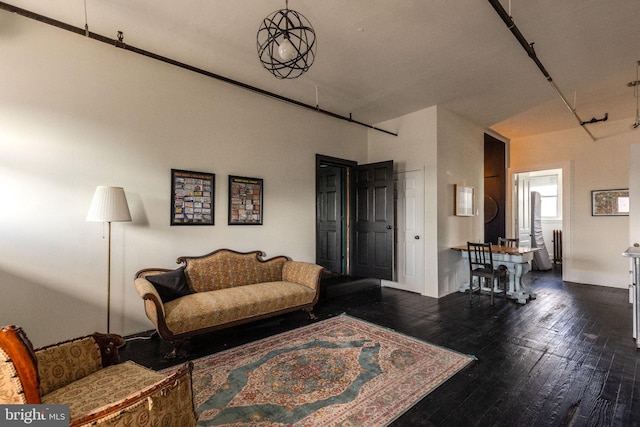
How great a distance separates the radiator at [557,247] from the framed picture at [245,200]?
8.64 meters

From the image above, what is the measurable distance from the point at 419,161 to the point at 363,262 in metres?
2.11

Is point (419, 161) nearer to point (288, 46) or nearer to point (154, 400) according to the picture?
point (288, 46)

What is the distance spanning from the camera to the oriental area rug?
2.04m

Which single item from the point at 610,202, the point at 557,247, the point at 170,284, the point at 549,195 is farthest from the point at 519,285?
the point at 549,195

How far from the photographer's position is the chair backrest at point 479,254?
4762 mm

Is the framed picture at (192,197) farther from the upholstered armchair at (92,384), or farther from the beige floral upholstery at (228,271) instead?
the upholstered armchair at (92,384)

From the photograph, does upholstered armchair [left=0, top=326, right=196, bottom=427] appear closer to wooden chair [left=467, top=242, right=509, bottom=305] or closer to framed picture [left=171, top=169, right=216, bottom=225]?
framed picture [left=171, top=169, right=216, bottom=225]

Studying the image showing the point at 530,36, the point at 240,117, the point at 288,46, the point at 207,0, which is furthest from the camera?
the point at 240,117

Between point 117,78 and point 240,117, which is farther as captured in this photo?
point 240,117

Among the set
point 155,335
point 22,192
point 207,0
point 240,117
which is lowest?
point 155,335

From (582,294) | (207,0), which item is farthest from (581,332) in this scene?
(207,0)

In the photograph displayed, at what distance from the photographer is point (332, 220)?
607 cm

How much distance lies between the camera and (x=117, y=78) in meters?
3.28

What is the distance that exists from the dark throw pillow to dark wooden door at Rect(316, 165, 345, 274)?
2.83 metres
